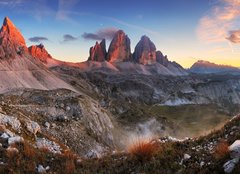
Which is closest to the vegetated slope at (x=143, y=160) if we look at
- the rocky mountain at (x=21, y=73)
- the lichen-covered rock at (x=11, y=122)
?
the lichen-covered rock at (x=11, y=122)

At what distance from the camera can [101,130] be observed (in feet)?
217

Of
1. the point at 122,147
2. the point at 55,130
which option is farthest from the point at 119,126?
the point at 55,130

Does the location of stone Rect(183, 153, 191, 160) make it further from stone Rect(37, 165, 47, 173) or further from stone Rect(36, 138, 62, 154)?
stone Rect(36, 138, 62, 154)

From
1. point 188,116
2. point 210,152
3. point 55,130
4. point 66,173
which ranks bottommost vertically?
point 188,116

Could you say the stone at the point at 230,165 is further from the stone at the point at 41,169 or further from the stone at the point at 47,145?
the stone at the point at 47,145

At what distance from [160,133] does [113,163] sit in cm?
7888

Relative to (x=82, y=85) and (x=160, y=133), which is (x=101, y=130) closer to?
(x=160, y=133)

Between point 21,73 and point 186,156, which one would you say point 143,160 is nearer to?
point 186,156

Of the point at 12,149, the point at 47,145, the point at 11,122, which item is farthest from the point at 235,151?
the point at 11,122

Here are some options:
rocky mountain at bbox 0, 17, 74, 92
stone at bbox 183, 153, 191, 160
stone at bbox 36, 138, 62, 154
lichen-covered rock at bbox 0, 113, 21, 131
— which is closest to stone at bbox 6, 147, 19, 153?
stone at bbox 183, 153, 191, 160

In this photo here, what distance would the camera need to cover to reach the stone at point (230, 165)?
9.66 m

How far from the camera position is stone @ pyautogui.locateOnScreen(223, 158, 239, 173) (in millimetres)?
9659

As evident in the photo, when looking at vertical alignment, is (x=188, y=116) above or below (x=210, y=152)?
below

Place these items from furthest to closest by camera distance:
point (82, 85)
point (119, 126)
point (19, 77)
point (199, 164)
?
point (82, 85) → point (19, 77) → point (119, 126) → point (199, 164)
